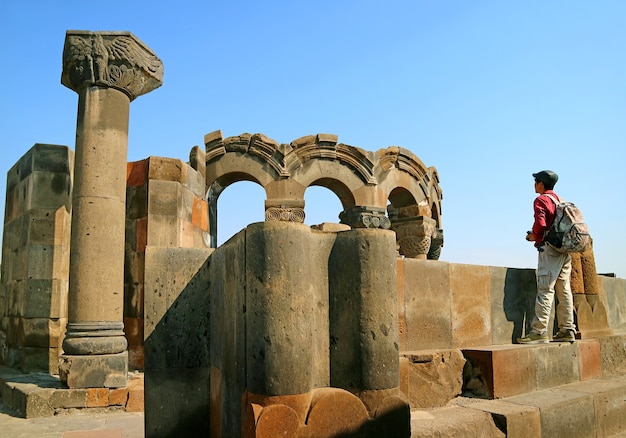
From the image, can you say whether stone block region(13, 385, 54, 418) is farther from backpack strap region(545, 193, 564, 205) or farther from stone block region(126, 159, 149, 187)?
backpack strap region(545, 193, 564, 205)

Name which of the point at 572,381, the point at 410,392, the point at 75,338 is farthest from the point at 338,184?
the point at 410,392

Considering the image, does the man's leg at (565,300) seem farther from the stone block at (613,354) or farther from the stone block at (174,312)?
the stone block at (174,312)

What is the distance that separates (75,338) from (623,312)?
234 inches

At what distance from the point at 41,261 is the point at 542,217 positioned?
18.6 ft

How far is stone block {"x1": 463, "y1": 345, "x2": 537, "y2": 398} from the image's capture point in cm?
330

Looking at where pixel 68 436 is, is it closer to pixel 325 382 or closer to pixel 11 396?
pixel 11 396

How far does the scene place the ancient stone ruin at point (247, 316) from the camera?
196 centimetres

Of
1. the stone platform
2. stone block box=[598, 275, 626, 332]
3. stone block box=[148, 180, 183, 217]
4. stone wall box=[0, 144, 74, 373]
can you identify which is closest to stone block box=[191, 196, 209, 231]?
stone block box=[148, 180, 183, 217]

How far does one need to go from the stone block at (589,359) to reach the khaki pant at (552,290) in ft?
0.57

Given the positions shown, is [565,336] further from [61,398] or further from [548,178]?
[61,398]

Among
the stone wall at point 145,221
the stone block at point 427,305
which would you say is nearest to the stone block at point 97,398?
the stone wall at point 145,221

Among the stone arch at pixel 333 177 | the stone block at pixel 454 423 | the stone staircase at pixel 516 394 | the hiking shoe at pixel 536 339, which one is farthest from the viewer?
the stone arch at pixel 333 177

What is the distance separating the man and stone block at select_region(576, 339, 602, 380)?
142mm

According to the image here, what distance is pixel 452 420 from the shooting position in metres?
2.82
